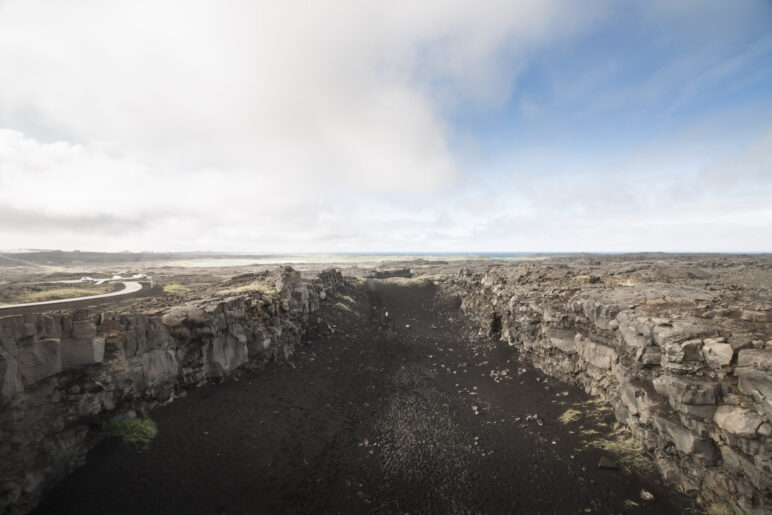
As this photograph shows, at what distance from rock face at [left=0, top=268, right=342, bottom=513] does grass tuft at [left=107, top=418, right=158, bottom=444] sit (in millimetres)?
398

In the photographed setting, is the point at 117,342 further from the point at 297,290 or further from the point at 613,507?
the point at 613,507

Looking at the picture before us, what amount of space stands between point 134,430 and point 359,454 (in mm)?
9005

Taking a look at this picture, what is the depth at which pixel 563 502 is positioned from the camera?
32.0 feet

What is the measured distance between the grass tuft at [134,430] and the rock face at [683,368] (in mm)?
18585

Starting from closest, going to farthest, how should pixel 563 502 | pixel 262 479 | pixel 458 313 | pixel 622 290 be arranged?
pixel 563 502 → pixel 262 479 → pixel 622 290 → pixel 458 313

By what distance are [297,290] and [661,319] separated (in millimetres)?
24239

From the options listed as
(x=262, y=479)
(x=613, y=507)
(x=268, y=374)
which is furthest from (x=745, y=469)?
(x=268, y=374)

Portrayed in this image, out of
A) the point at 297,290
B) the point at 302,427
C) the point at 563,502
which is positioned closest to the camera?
the point at 563,502

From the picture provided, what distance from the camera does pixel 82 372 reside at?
10.4m

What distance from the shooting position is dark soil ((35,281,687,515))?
9.51 meters

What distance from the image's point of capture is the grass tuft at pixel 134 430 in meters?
10.8

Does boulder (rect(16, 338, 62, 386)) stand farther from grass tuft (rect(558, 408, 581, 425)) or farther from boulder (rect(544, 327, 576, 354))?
boulder (rect(544, 327, 576, 354))

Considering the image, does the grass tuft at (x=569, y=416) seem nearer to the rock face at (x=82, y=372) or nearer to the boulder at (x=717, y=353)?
the boulder at (x=717, y=353)

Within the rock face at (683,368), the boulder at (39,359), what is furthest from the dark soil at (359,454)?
the boulder at (39,359)
